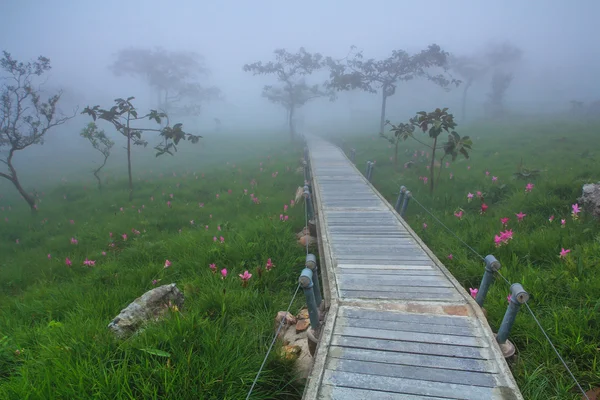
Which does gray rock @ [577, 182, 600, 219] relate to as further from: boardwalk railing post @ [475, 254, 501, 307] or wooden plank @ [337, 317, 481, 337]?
wooden plank @ [337, 317, 481, 337]

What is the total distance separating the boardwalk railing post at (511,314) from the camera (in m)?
2.76

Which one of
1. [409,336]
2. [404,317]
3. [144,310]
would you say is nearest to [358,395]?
[409,336]

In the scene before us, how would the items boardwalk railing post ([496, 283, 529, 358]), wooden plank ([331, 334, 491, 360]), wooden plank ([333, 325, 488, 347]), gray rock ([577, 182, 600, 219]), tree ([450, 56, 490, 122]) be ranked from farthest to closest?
tree ([450, 56, 490, 122]) < gray rock ([577, 182, 600, 219]) < wooden plank ([333, 325, 488, 347]) < wooden plank ([331, 334, 491, 360]) < boardwalk railing post ([496, 283, 529, 358])

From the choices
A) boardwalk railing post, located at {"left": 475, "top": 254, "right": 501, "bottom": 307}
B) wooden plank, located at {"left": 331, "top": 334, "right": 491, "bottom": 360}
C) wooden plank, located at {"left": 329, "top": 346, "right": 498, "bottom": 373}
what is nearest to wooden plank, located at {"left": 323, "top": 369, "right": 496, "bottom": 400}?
wooden plank, located at {"left": 329, "top": 346, "right": 498, "bottom": 373}

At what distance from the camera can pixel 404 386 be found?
261 cm

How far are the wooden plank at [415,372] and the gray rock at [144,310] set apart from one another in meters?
1.95

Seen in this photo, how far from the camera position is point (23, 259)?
25.2ft

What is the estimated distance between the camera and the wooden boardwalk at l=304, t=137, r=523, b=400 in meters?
2.60

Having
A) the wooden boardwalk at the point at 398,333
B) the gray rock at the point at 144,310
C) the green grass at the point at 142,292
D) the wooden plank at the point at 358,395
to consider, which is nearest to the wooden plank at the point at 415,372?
the wooden boardwalk at the point at 398,333

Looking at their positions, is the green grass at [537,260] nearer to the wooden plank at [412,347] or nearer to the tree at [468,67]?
the wooden plank at [412,347]

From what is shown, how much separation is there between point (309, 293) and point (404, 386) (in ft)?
3.48

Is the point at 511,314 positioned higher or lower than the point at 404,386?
higher

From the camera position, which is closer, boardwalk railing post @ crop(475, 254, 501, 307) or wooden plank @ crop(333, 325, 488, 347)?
wooden plank @ crop(333, 325, 488, 347)

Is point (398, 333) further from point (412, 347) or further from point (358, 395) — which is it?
point (358, 395)
